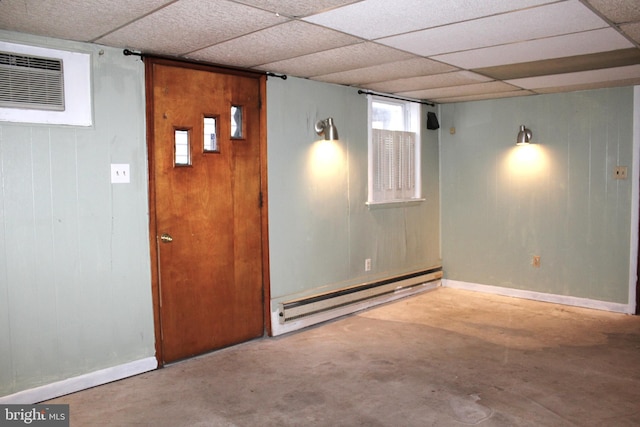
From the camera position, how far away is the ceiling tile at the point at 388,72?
12.9ft

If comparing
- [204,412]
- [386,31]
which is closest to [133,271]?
[204,412]

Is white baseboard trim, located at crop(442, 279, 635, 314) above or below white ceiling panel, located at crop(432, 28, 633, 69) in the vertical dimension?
below

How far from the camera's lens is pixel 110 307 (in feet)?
11.2

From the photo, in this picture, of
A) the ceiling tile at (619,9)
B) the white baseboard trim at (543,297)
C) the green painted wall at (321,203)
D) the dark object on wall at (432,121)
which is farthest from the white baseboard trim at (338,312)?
the ceiling tile at (619,9)

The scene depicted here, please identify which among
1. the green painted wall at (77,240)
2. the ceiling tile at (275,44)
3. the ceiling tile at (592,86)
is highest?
the ceiling tile at (592,86)

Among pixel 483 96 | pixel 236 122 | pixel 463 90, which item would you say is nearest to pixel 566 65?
pixel 463 90

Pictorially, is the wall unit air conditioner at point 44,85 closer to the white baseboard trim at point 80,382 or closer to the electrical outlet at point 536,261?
the white baseboard trim at point 80,382

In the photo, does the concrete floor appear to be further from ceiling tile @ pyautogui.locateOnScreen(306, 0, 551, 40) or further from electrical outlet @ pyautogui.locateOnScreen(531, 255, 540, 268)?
ceiling tile @ pyautogui.locateOnScreen(306, 0, 551, 40)

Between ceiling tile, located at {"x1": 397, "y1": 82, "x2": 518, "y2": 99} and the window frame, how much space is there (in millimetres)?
229

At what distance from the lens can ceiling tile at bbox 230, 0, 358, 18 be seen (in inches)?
96.5

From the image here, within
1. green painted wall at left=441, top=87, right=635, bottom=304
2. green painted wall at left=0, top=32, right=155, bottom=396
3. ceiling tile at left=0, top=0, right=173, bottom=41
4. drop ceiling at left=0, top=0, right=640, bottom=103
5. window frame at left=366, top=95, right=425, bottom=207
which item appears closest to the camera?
ceiling tile at left=0, top=0, right=173, bottom=41

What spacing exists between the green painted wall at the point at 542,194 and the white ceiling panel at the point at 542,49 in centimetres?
185

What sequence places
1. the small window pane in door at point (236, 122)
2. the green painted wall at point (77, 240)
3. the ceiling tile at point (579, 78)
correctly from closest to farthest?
the green painted wall at point (77, 240)
the small window pane in door at point (236, 122)
the ceiling tile at point (579, 78)

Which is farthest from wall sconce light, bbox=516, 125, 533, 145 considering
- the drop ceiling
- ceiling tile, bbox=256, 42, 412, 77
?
ceiling tile, bbox=256, 42, 412, 77
